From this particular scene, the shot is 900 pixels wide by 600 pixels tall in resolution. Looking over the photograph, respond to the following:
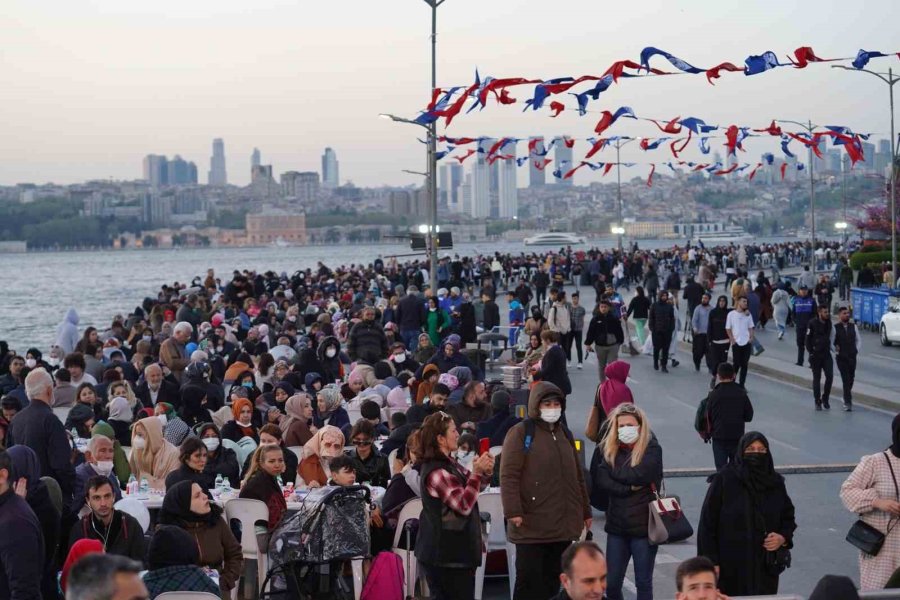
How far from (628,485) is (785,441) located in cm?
902

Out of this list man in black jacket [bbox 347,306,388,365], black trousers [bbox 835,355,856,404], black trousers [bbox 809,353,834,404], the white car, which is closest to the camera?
black trousers [bbox 835,355,856,404]

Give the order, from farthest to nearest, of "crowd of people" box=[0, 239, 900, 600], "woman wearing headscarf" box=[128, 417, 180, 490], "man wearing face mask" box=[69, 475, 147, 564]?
"woman wearing headscarf" box=[128, 417, 180, 490] → "man wearing face mask" box=[69, 475, 147, 564] → "crowd of people" box=[0, 239, 900, 600]

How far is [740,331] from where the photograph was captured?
21.2 m

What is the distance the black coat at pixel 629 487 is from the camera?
876cm

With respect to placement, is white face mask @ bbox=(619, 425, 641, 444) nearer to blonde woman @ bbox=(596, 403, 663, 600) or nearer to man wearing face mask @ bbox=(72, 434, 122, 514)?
blonde woman @ bbox=(596, 403, 663, 600)

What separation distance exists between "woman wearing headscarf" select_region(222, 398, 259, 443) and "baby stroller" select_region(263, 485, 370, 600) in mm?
4315

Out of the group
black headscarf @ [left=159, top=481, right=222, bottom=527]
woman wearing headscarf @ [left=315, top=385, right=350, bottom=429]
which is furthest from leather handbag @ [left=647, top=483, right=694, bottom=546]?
woman wearing headscarf @ [left=315, top=385, right=350, bottom=429]

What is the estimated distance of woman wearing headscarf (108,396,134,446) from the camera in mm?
13867

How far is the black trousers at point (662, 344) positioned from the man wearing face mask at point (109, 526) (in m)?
18.1

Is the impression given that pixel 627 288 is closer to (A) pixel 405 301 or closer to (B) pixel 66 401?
(A) pixel 405 301

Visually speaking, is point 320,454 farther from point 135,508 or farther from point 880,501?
point 880,501

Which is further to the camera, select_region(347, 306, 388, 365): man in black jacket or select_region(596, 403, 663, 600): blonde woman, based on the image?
select_region(347, 306, 388, 365): man in black jacket

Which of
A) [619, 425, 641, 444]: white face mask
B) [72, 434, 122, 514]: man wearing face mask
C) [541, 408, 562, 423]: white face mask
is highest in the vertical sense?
[541, 408, 562, 423]: white face mask

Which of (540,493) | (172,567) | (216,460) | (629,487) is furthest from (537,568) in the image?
(216,460)
